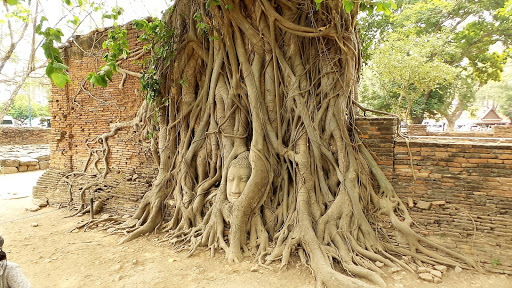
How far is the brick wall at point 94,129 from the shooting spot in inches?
215

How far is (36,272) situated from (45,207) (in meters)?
3.26

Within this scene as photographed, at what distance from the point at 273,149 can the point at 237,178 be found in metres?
0.60

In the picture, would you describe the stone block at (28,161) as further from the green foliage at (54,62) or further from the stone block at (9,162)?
the green foliage at (54,62)

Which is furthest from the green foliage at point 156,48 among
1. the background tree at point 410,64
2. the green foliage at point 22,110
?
the green foliage at point 22,110

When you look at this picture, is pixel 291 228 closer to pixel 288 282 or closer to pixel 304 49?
pixel 288 282

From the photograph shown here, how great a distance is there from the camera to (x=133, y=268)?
333 cm

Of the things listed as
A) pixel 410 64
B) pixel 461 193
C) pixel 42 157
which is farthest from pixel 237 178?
pixel 42 157

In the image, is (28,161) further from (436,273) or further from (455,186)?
(455,186)

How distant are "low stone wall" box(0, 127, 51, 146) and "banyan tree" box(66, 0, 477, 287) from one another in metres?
15.5

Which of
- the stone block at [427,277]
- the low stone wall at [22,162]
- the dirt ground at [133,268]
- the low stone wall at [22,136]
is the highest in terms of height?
the low stone wall at [22,136]

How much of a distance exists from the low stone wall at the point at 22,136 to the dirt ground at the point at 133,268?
45.5ft

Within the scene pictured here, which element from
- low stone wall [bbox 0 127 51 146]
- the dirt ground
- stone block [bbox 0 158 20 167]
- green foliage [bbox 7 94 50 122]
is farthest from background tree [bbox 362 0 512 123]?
green foliage [bbox 7 94 50 122]

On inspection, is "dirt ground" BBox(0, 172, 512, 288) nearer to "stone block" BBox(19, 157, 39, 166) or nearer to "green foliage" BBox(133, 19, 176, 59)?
"green foliage" BBox(133, 19, 176, 59)

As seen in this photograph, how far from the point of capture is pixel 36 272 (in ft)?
11.0
